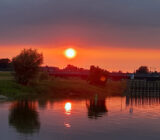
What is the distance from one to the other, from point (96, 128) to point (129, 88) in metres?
88.2

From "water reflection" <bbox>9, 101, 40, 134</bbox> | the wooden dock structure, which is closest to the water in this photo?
"water reflection" <bbox>9, 101, 40, 134</bbox>

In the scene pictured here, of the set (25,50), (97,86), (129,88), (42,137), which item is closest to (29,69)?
(25,50)

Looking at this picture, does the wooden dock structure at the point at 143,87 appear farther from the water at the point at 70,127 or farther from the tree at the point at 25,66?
the water at the point at 70,127

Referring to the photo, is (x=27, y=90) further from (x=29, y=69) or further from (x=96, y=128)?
(x=96, y=128)

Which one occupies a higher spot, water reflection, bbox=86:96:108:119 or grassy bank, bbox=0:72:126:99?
grassy bank, bbox=0:72:126:99

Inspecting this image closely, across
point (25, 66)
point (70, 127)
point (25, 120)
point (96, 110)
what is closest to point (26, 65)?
point (25, 66)

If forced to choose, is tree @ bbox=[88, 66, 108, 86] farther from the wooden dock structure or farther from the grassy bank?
the grassy bank

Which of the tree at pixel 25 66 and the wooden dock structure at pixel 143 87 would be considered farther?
the wooden dock structure at pixel 143 87

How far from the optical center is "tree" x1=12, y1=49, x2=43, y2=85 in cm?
8350

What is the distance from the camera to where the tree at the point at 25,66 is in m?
83.5

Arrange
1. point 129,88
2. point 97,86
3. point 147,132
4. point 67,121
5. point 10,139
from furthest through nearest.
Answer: point 129,88 → point 97,86 → point 67,121 → point 147,132 → point 10,139

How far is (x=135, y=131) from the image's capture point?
33125 millimetres

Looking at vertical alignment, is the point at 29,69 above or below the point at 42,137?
above

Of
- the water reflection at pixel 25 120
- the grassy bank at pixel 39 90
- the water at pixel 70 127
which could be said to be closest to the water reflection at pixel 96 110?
the water at pixel 70 127
